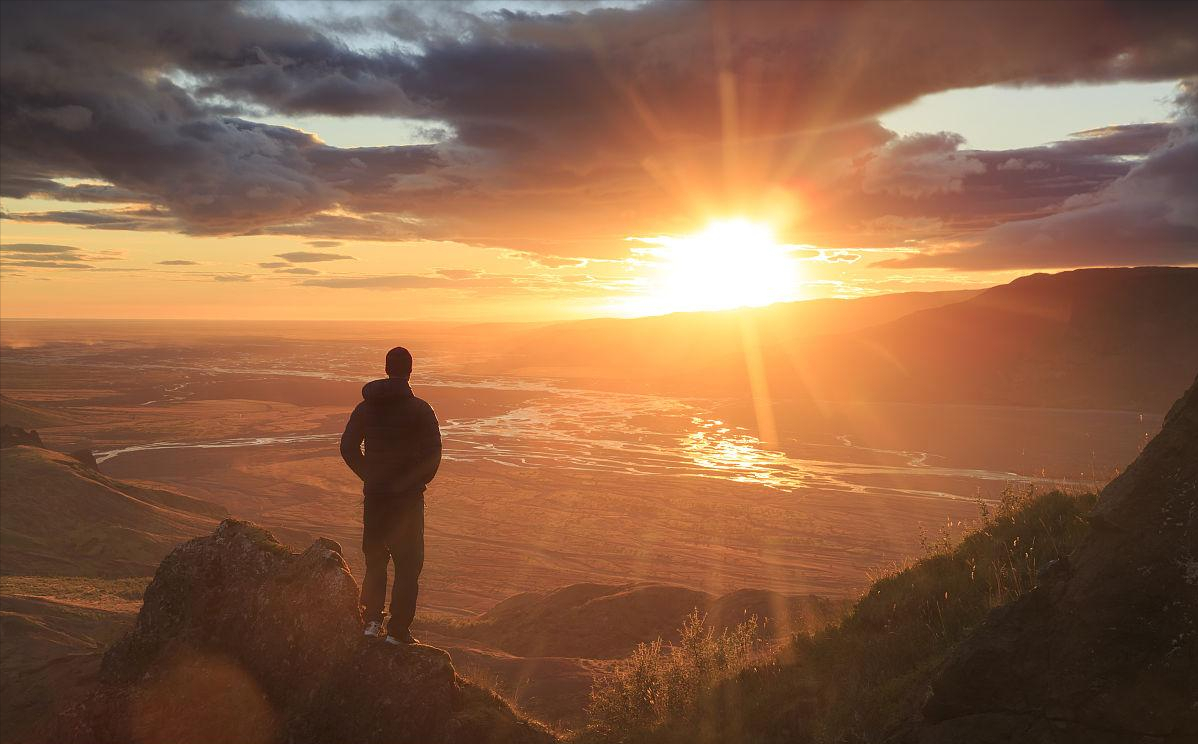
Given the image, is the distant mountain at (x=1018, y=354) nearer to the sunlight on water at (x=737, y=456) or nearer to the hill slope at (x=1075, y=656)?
the sunlight on water at (x=737, y=456)

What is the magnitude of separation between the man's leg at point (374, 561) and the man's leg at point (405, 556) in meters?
0.10

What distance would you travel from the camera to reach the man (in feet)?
21.2

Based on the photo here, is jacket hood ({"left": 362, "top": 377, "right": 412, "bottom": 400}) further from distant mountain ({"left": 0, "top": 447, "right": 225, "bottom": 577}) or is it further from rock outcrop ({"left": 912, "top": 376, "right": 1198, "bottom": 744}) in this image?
distant mountain ({"left": 0, "top": 447, "right": 225, "bottom": 577})

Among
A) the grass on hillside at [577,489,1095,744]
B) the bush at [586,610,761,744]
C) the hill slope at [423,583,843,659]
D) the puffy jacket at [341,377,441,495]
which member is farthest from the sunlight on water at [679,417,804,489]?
the puffy jacket at [341,377,441,495]

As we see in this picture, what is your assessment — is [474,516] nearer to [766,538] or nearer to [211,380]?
[766,538]

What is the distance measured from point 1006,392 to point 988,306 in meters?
23.8

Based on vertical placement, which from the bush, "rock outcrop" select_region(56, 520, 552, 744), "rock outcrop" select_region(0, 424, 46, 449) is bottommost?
"rock outcrop" select_region(0, 424, 46, 449)

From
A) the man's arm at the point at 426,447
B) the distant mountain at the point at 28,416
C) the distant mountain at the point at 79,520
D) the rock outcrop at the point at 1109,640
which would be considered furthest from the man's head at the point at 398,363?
the distant mountain at the point at 28,416

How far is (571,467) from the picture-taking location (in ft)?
195

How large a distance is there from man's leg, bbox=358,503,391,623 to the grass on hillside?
2.30 metres

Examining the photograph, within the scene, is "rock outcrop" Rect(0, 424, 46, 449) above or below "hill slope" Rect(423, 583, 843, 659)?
above

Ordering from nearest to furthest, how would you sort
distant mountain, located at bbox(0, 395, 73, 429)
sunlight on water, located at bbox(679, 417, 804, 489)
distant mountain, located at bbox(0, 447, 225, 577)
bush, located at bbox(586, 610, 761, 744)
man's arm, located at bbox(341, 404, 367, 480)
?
1. man's arm, located at bbox(341, 404, 367, 480)
2. bush, located at bbox(586, 610, 761, 744)
3. distant mountain, located at bbox(0, 447, 225, 577)
4. sunlight on water, located at bbox(679, 417, 804, 489)
5. distant mountain, located at bbox(0, 395, 73, 429)

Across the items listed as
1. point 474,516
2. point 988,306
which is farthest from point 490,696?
point 988,306

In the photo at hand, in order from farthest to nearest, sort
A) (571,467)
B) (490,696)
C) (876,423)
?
1. (876,423)
2. (571,467)
3. (490,696)
